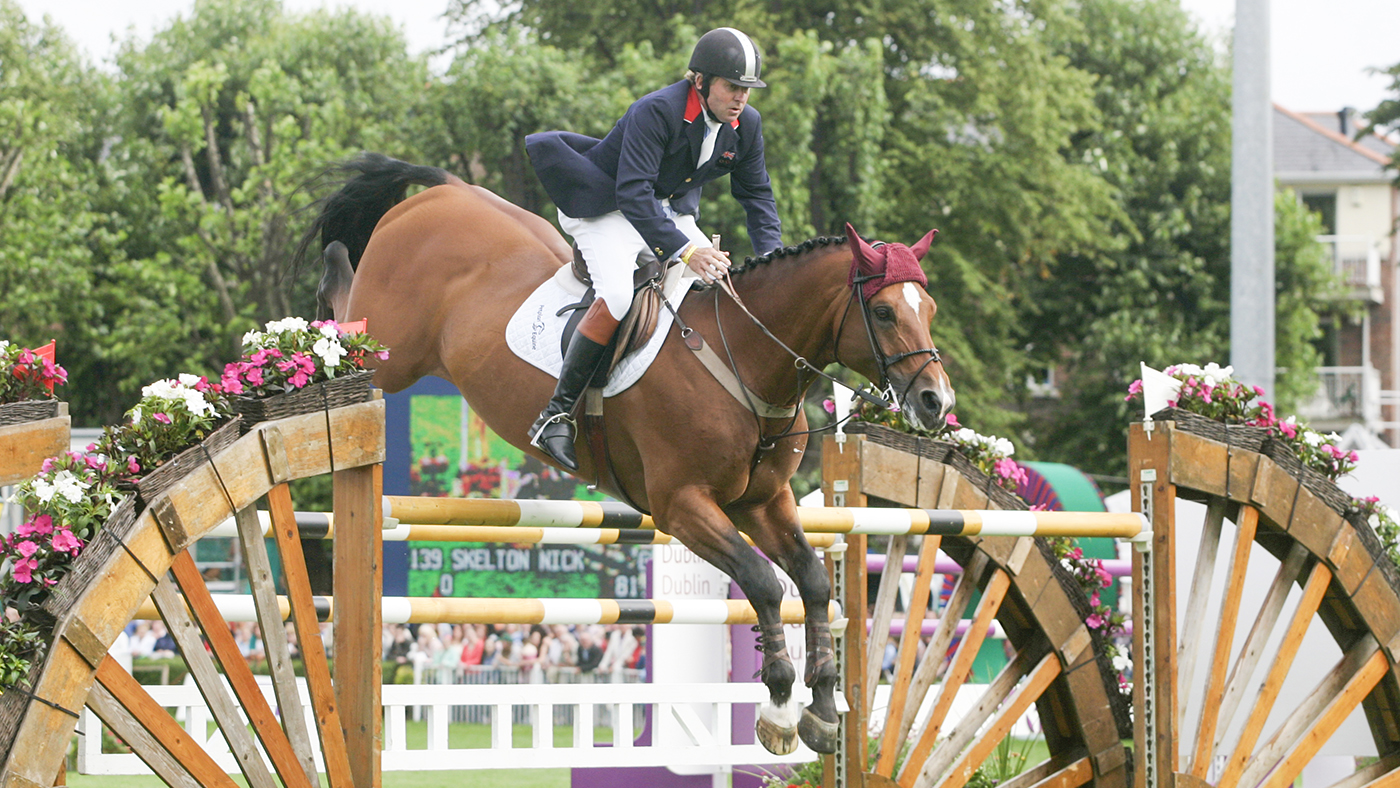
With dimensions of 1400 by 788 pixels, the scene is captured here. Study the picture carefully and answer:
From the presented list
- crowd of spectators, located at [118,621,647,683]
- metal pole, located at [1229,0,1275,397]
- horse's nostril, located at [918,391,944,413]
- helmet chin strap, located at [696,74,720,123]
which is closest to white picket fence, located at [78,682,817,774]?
horse's nostril, located at [918,391,944,413]

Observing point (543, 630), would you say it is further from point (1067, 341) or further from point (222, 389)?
point (1067, 341)

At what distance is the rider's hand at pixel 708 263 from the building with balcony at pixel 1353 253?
29.7 m

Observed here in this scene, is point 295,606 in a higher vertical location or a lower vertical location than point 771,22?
lower

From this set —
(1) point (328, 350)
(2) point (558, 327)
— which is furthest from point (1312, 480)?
(1) point (328, 350)

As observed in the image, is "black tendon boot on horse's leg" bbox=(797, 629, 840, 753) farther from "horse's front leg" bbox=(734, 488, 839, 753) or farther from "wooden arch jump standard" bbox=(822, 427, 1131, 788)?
"wooden arch jump standard" bbox=(822, 427, 1131, 788)

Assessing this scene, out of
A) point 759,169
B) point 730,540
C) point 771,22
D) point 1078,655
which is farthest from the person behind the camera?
point 771,22

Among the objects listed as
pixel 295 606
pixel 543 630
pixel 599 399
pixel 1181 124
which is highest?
pixel 1181 124

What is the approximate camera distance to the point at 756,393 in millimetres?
3721

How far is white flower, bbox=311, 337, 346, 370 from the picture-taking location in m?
3.38

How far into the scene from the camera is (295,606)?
3.29 m

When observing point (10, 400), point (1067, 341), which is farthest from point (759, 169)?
point (1067, 341)

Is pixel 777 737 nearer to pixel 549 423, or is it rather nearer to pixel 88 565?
pixel 549 423

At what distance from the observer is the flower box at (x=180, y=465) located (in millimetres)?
3109

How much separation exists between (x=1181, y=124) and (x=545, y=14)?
10.2 m
